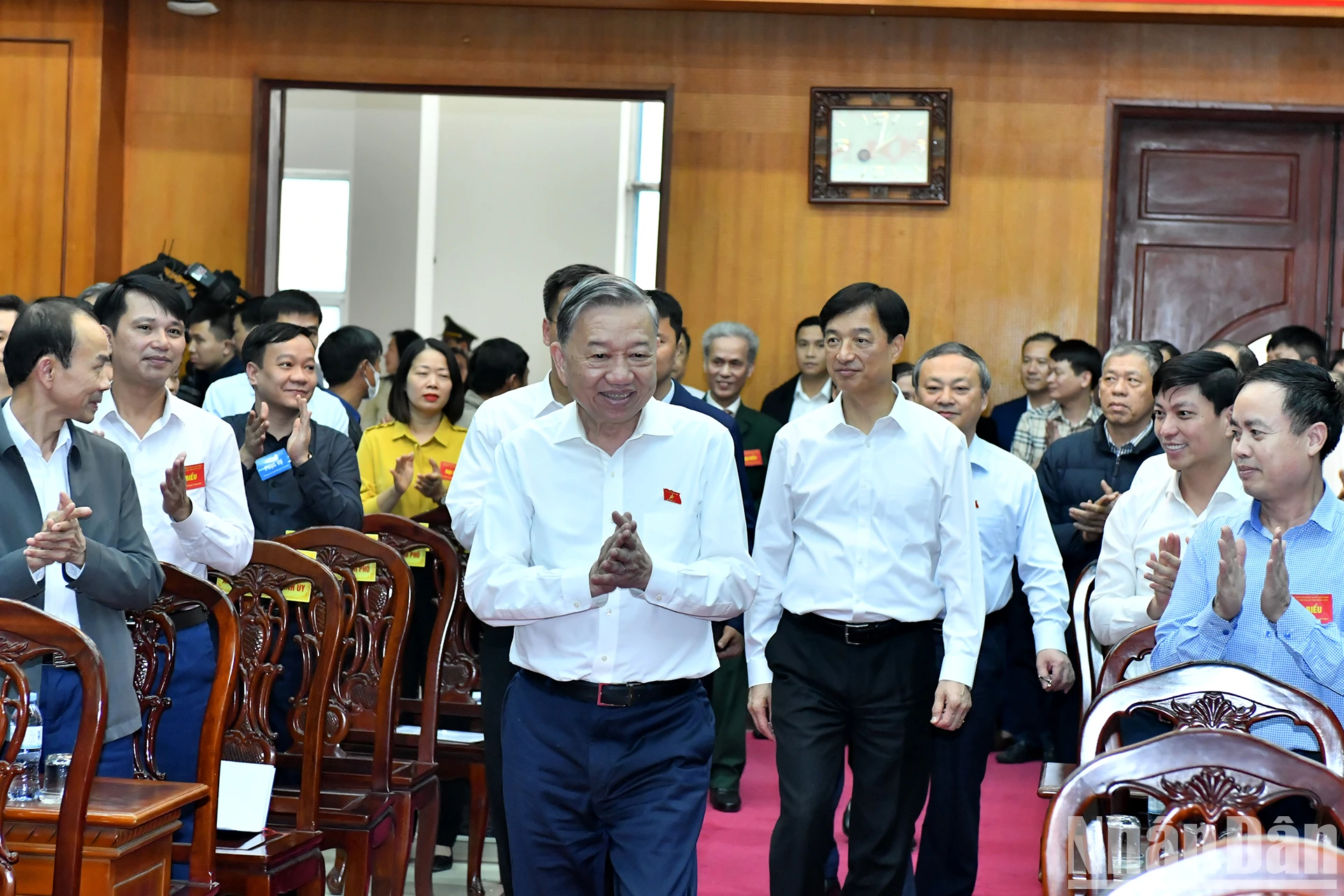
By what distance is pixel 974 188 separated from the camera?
648 centimetres

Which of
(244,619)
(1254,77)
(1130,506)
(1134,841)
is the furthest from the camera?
(1254,77)

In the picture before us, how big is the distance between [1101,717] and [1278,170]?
16.8 ft

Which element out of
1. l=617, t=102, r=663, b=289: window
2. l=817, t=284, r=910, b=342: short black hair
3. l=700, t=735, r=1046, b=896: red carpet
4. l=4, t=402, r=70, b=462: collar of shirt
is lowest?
l=700, t=735, r=1046, b=896: red carpet

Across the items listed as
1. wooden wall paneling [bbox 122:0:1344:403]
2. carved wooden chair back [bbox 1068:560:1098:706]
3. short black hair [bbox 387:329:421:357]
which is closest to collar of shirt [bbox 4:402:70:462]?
carved wooden chair back [bbox 1068:560:1098:706]

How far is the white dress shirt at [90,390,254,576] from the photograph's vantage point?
2.96 m

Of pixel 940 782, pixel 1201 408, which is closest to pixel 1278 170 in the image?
pixel 1201 408

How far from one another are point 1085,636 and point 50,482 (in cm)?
244

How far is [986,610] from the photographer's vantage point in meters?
3.49

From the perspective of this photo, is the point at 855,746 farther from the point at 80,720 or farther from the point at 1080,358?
the point at 1080,358

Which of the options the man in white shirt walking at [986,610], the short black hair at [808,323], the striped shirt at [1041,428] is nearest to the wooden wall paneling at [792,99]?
the short black hair at [808,323]

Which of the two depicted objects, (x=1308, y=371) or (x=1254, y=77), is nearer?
(x=1308, y=371)

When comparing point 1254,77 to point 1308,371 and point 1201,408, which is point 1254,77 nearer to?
point 1201,408

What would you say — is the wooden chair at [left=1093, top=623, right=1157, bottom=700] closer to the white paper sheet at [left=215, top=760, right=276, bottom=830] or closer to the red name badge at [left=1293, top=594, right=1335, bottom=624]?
the red name badge at [left=1293, top=594, right=1335, bottom=624]

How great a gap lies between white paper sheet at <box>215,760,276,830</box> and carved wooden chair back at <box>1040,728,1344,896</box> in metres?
1.61
